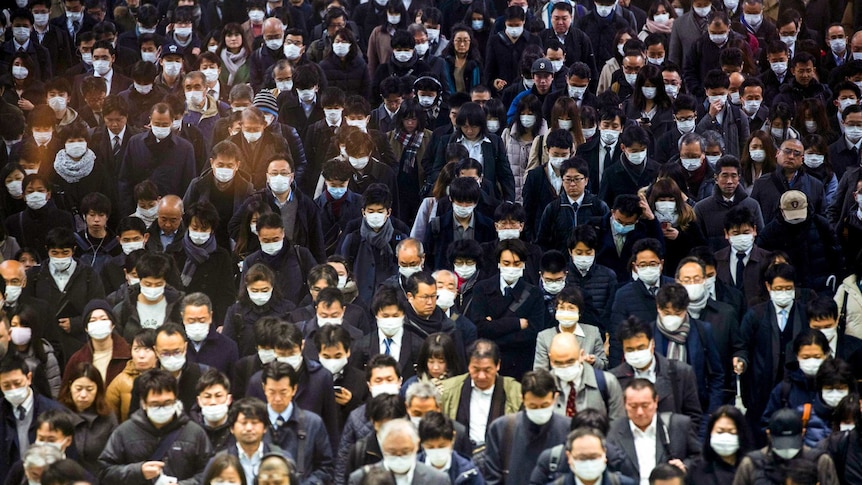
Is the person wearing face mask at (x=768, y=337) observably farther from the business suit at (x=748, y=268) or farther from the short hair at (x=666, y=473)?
the short hair at (x=666, y=473)

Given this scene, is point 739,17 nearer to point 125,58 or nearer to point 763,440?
point 125,58

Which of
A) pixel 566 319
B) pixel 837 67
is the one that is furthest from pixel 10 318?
pixel 837 67

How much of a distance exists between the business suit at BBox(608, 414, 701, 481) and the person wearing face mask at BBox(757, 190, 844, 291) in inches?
154

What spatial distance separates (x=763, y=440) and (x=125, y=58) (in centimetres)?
1125

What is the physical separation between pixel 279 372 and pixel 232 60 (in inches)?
384

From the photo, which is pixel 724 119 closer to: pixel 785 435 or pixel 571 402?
pixel 571 402

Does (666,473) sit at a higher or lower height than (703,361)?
lower

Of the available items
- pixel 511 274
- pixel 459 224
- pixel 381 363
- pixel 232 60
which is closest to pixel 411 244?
pixel 511 274

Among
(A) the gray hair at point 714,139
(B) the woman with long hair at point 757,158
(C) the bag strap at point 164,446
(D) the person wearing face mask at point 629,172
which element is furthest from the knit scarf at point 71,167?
(B) the woman with long hair at point 757,158

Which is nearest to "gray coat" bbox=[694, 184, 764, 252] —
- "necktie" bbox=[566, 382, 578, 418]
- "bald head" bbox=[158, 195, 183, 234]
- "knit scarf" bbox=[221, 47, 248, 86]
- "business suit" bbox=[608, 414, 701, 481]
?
"necktie" bbox=[566, 382, 578, 418]

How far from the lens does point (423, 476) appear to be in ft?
38.3

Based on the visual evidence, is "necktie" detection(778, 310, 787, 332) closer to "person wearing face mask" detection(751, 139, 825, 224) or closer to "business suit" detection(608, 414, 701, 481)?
"business suit" detection(608, 414, 701, 481)

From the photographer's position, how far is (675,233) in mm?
16141

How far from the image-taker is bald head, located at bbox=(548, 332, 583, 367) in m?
13.0
